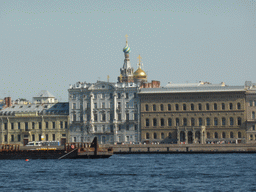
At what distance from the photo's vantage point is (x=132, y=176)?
73500 mm

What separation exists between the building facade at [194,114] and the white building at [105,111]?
221 cm

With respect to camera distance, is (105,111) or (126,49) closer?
(105,111)

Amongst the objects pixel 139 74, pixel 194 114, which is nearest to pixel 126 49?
pixel 139 74

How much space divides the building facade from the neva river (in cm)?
3356

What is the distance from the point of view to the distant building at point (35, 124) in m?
141

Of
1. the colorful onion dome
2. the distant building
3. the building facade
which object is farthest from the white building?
the colorful onion dome

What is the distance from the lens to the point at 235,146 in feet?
389

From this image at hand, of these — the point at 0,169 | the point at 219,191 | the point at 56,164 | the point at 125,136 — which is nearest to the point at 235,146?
the point at 125,136

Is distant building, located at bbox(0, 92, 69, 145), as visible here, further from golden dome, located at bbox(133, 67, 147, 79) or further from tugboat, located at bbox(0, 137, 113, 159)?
tugboat, located at bbox(0, 137, 113, 159)

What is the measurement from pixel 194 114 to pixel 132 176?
195 ft

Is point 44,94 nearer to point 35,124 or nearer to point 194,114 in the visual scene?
point 35,124

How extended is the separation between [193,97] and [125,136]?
1479 centimetres

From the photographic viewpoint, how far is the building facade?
130 m

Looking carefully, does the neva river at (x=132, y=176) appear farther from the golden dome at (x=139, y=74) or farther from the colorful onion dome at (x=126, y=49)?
the golden dome at (x=139, y=74)
